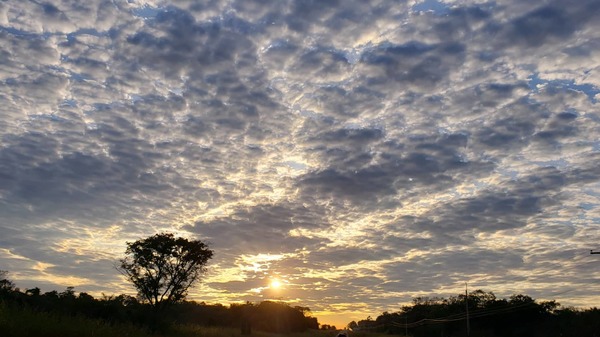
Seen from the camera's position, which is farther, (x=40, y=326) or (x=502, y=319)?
(x=502, y=319)

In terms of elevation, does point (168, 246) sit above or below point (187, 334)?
above

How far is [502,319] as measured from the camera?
104m

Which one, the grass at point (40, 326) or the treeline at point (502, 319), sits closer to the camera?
the grass at point (40, 326)

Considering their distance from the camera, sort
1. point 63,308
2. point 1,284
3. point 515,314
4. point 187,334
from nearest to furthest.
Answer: point 63,308 < point 1,284 < point 187,334 < point 515,314

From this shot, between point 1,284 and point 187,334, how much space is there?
13255 mm

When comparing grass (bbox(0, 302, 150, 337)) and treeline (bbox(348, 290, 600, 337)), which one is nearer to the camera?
grass (bbox(0, 302, 150, 337))

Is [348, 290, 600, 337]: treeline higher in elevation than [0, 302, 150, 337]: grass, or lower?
higher

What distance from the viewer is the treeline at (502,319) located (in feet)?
280

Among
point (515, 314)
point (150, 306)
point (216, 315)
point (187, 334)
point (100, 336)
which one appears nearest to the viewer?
point (100, 336)

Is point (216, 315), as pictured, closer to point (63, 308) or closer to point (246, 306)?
point (246, 306)

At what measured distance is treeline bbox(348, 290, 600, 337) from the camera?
85312 millimetres

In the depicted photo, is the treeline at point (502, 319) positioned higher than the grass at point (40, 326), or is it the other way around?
the treeline at point (502, 319)

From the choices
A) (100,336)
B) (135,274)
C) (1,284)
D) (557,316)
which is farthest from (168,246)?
(557,316)

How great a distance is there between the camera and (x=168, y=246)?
55062 mm
